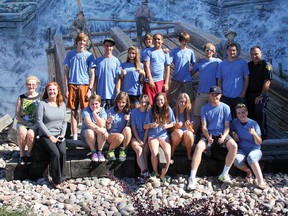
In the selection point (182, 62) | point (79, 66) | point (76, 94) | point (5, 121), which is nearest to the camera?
point (79, 66)

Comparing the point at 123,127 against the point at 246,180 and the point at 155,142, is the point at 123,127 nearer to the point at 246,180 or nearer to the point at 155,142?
the point at 155,142

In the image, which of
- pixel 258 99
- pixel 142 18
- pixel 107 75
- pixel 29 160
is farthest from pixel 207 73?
pixel 29 160

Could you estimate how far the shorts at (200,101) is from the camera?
5953 millimetres

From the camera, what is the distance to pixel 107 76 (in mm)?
5789

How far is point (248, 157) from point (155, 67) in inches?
76.1

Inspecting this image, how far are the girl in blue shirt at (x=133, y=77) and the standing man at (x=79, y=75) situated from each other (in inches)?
18.4

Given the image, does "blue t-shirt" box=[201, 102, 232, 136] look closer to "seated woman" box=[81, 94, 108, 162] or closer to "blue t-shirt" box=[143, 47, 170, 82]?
"blue t-shirt" box=[143, 47, 170, 82]

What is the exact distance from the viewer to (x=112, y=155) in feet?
17.1

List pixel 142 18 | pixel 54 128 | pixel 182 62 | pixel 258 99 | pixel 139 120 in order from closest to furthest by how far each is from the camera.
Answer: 1. pixel 54 128
2. pixel 139 120
3. pixel 258 99
4. pixel 182 62
5. pixel 142 18

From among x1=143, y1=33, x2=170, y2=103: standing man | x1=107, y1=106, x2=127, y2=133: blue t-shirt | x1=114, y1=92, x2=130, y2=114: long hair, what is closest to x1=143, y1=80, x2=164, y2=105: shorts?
x1=143, y1=33, x2=170, y2=103: standing man

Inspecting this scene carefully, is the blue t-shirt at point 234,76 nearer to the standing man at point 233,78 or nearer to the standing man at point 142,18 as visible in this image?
the standing man at point 233,78

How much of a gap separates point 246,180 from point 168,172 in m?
1.01

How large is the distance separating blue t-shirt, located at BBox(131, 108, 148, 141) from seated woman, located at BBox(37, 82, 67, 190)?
0.89 metres

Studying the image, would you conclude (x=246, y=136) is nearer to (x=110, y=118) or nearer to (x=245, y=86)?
(x=245, y=86)
